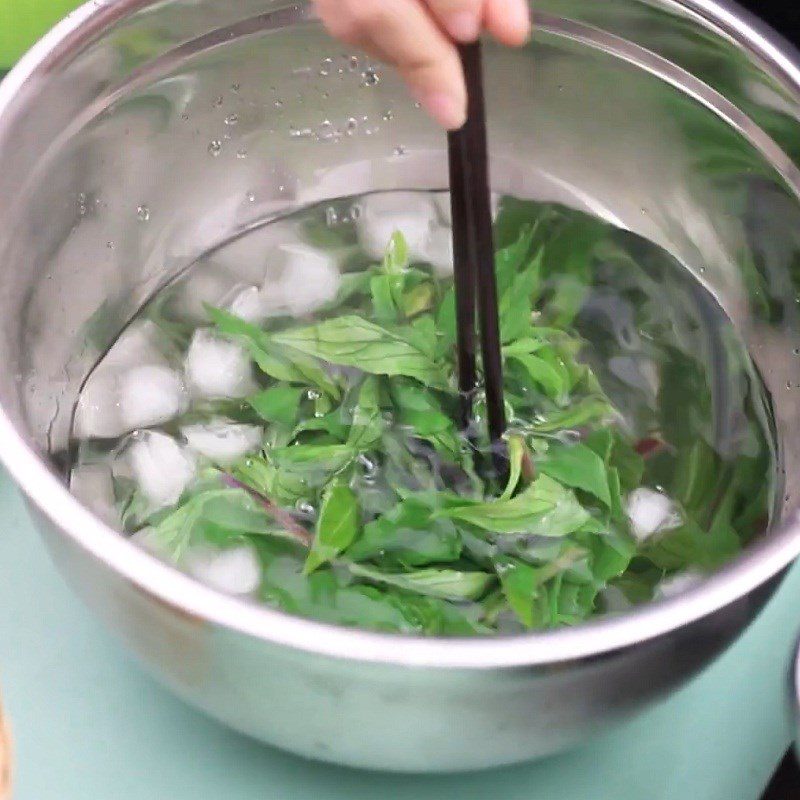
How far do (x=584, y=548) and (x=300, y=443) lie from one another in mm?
155

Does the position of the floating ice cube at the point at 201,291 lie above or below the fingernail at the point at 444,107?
below

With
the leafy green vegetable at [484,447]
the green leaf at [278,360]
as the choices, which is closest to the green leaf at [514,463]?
the leafy green vegetable at [484,447]

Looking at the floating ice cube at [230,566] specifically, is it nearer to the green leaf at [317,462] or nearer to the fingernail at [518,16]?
the green leaf at [317,462]

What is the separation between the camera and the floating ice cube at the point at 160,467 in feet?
1.61

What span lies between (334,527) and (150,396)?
0.15 m

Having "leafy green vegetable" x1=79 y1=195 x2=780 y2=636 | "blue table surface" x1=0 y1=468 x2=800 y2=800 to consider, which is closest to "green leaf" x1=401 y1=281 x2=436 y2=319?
"leafy green vegetable" x1=79 y1=195 x2=780 y2=636

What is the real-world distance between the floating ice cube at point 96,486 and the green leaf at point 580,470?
0.21 meters

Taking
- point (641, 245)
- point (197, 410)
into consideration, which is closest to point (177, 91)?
point (197, 410)

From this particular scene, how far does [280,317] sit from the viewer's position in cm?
58

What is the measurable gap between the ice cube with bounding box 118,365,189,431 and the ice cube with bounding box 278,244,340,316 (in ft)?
Answer: 0.28

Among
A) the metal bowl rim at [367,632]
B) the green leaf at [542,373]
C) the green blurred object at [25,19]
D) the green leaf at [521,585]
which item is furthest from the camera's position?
the green blurred object at [25,19]

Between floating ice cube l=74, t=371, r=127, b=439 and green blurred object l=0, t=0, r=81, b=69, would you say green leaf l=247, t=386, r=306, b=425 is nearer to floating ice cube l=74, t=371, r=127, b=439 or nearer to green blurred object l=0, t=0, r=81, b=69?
floating ice cube l=74, t=371, r=127, b=439

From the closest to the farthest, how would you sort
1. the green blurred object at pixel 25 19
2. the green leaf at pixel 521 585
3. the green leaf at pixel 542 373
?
1. the green leaf at pixel 521 585
2. the green leaf at pixel 542 373
3. the green blurred object at pixel 25 19

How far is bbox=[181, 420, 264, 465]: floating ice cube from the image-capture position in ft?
1.66
